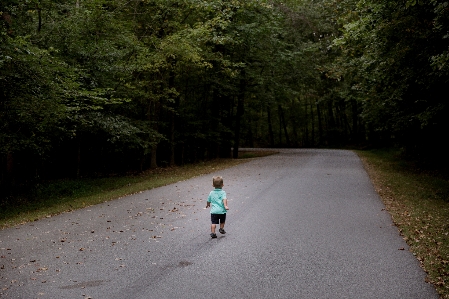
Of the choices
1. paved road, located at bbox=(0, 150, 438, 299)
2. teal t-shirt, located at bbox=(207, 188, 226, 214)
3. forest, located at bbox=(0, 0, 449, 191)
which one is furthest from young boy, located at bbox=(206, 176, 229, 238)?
forest, located at bbox=(0, 0, 449, 191)

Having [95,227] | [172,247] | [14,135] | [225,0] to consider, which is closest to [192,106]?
[225,0]

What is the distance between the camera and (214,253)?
6.45 meters

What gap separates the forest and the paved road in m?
4.20

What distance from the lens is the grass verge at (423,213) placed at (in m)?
5.80

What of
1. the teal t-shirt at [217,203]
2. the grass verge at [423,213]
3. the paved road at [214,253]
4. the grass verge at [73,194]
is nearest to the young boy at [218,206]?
the teal t-shirt at [217,203]

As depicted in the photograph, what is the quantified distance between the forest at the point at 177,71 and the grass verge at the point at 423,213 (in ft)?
8.17

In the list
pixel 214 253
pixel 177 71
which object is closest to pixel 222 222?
pixel 214 253

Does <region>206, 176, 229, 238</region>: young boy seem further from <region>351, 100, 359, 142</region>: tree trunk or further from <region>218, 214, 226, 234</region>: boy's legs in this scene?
<region>351, 100, 359, 142</region>: tree trunk

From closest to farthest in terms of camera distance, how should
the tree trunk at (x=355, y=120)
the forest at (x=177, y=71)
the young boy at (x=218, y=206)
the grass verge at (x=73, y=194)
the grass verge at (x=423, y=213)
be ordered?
the grass verge at (x=423, y=213), the young boy at (x=218, y=206), the forest at (x=177, y=71), the grass verge at (x=73, y=194), the tree trunk at (x=355, y=120)

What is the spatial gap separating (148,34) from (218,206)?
15.5m

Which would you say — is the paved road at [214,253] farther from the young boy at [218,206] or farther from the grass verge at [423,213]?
the young boy at [218,206]

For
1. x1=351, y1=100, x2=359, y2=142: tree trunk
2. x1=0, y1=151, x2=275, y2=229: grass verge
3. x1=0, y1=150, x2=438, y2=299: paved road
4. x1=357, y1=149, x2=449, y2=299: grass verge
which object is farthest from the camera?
x1=351, y1=100, x2=359, y2=142: tree trunk

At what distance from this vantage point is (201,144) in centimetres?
3162

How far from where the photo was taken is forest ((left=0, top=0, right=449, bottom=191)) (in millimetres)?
11562
